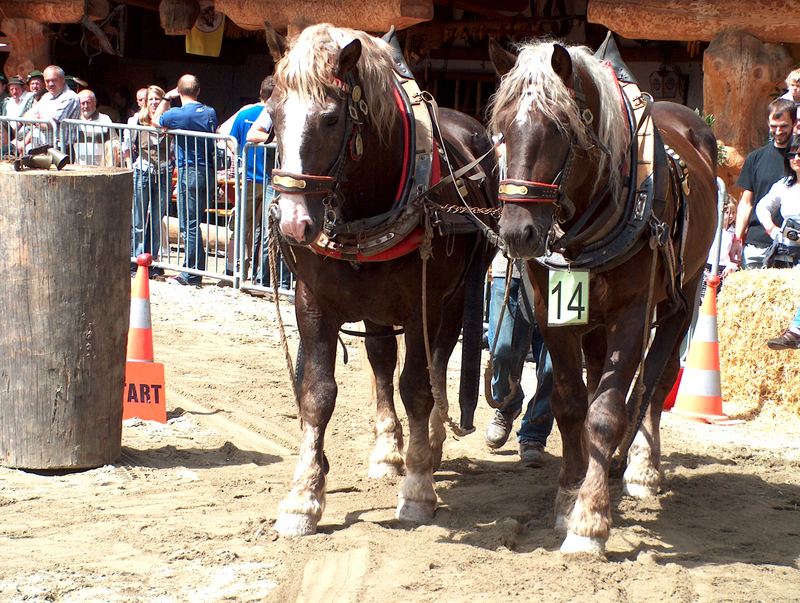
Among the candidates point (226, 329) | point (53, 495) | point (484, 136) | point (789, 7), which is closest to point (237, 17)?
point (226, 329)

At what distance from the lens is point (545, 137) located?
378cm

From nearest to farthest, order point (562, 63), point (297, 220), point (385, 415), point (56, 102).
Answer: point (562, 63) → point (297, 220) → point (385, 415) → point (56, 102)

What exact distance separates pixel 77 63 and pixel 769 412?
1462cm

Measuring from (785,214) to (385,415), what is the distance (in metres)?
3.34

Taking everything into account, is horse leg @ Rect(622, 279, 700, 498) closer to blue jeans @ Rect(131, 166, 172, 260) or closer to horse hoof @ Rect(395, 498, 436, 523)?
horse hoof @ Rect(395, 498, 436, 523)

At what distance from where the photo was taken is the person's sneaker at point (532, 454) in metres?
5.66

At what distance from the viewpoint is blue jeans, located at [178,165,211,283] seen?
994cm

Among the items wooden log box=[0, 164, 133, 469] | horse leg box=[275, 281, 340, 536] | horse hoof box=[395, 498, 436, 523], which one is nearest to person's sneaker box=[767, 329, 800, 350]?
horse hoof box=[395, 498, 436, 523]

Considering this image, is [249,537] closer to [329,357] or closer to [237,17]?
[329,357]

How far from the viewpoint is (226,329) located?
8.52m

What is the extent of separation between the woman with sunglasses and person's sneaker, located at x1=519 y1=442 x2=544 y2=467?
2.63m

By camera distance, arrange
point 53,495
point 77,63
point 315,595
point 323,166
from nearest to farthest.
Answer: point 315,595, point 323,166, point 53,495, point 77,63

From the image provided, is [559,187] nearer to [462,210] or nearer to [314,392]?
[462,210]

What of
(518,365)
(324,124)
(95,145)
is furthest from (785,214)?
(95,145)
